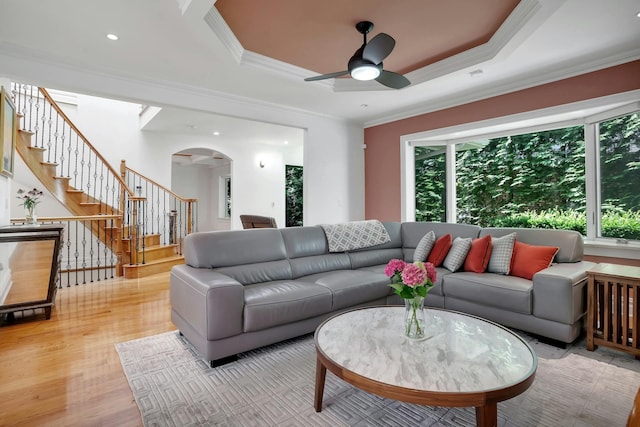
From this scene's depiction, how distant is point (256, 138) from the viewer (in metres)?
7.29

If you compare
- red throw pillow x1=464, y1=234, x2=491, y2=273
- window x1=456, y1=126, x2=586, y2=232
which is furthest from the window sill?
red throw pillow x1=464, y1=234, x2=491, y2=273

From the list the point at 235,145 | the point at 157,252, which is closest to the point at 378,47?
the point at 157,252

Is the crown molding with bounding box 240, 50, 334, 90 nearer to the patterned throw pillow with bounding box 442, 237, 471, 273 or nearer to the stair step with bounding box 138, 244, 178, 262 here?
the patterned throw pillow with bounding box 442, 237, 471, 273

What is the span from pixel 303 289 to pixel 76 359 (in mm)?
1743

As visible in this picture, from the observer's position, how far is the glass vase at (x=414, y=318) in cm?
180

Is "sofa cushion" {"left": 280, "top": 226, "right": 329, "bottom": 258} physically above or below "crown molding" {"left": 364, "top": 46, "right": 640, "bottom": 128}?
below

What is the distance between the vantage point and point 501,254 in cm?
310

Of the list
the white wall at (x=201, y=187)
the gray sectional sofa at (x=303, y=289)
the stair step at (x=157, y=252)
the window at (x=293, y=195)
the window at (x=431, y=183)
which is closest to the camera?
the gray sectional sofa at (x=303, y=289)

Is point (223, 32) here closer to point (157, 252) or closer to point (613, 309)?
point (613, 309)

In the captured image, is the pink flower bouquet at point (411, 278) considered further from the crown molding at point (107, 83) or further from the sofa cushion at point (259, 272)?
the crown molding at point (107, 83)

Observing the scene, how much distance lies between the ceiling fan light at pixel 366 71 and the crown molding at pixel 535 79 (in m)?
2.11

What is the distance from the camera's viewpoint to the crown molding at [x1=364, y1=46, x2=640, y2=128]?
321 centimetres

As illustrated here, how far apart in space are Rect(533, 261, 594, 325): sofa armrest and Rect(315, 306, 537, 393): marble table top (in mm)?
876

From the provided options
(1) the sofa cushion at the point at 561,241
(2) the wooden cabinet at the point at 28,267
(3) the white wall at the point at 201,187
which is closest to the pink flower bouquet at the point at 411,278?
(1) the sofa cushion at the point at 561,241
